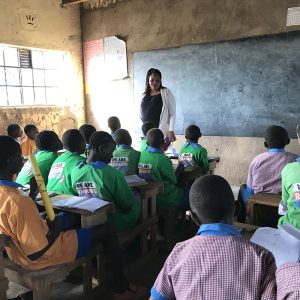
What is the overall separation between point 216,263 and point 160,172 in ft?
6.20

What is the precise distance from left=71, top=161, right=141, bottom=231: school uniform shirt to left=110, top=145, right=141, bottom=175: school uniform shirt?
748mm

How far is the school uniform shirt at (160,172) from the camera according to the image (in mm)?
2898

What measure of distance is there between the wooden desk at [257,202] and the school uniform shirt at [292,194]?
1.30 feet

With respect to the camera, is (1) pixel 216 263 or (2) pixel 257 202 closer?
(1) pixel 216 263

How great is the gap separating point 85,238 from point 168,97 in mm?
2529

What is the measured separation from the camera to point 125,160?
3096 millimetres

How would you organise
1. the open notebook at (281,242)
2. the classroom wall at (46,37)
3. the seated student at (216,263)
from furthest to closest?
the classroom wall at (46,37) < the open notebook at (281,242) < the seated student at (216,263)

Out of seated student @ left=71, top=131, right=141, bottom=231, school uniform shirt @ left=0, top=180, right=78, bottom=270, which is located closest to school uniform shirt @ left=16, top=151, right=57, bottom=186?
seated student @ left=71, top=131, right=141, bottom=231

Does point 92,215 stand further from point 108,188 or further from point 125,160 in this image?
point 125,160

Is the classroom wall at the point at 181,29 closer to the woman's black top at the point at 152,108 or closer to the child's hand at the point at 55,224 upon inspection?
the woman's black top at the point at 152,108

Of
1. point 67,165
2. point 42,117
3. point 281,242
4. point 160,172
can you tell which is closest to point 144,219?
point 160,172

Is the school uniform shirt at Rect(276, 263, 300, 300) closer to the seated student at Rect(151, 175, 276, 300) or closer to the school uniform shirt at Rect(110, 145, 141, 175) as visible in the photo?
the seated student at Rect(151, 175, 276, 300)

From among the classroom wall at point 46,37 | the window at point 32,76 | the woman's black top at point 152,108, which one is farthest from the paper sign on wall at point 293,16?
the window at point 32,76

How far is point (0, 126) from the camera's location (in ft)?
17.7
